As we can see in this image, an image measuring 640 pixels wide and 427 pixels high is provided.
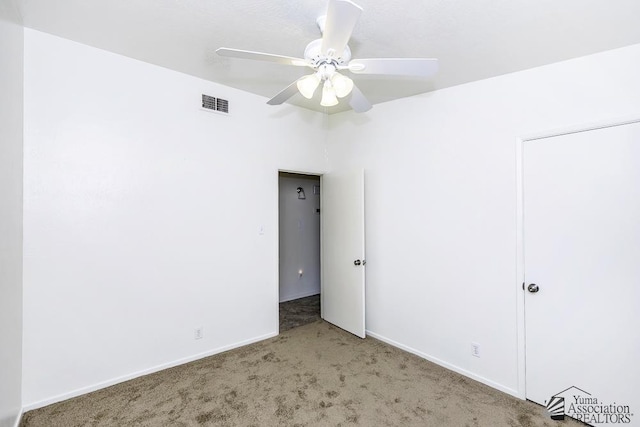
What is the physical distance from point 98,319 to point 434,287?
9.70 ft

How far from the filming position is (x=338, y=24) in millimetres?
1346

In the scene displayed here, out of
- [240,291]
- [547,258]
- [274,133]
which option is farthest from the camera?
[274,133]

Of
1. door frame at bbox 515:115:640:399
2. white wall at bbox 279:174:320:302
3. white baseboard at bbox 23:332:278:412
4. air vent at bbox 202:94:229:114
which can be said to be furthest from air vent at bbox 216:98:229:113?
door frame at bbox 515:115:640:399

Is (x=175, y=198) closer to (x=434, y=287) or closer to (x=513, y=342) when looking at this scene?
(x=434, y=287)

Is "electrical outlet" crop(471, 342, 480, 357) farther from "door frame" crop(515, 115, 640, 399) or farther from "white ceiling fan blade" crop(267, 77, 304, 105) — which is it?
"white ceiling fan blade" crop(267, 77, 304, 105)

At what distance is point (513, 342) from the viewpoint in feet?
7.73

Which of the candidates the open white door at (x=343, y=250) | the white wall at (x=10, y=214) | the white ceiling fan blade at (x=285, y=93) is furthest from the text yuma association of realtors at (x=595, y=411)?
the white wall at (x=10, y=214)

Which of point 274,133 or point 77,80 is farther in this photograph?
point 274,133

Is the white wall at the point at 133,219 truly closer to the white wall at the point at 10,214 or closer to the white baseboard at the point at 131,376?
the white baseboard at the point at 131,376

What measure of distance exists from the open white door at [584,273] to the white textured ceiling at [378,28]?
657 millimetres

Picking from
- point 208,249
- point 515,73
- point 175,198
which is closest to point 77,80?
point 175,198

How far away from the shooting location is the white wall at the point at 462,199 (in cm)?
215

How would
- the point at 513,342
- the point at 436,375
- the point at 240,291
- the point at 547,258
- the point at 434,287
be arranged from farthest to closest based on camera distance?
the point at 240,291 < the point at 434,287 < the point at 436,375 < the point at 513,342 < the point at 547,258

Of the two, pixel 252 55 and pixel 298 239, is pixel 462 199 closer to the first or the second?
pixel 252 55
